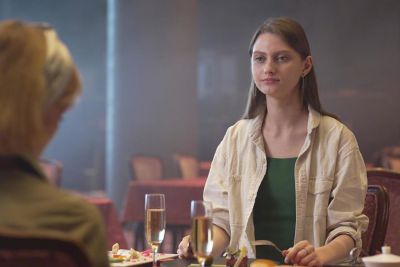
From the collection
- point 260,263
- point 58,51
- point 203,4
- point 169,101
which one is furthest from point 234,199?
point 203,4

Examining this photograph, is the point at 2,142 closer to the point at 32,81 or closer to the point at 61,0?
the point at 32,81

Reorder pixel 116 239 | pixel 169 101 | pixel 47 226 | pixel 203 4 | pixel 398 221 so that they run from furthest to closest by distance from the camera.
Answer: pixel 203 4
pixel 169 101
pixel 116 239
pixel 398 221
pixel 47 226

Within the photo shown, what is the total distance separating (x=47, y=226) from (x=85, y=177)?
10728mm

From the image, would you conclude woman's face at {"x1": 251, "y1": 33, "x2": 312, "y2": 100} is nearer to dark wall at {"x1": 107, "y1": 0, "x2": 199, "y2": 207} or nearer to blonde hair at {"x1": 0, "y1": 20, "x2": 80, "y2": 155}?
blonde hair at {"x1": 0, "y1": 20, "x2": 80, "y2": 155}

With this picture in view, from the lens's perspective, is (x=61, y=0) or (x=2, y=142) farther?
(x=61, y=0)

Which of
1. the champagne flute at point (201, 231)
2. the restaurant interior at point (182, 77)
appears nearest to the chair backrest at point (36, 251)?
the champagne flute at point (201, 231)

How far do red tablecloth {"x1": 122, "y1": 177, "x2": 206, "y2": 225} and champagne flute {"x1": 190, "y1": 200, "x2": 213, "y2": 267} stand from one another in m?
4.28

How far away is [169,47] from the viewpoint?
9.38 meters

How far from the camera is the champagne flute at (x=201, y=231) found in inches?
71.2

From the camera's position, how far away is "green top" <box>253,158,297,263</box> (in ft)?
8.19

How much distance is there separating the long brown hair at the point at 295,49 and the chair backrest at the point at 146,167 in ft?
16.2

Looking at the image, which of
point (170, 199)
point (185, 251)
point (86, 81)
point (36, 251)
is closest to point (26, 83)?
point (36, 251)

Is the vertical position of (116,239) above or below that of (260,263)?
below

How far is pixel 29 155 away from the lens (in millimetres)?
1219
